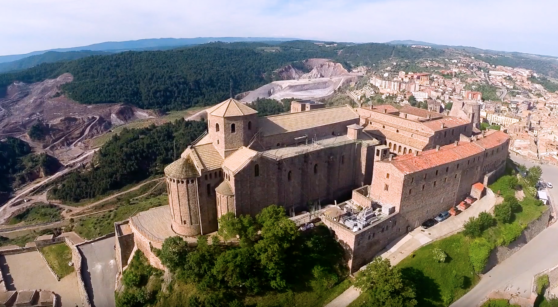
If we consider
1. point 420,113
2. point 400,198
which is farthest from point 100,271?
point 420,113

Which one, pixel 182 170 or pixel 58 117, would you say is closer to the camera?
pixel 182 170

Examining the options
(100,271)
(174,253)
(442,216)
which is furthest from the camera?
(442,216)

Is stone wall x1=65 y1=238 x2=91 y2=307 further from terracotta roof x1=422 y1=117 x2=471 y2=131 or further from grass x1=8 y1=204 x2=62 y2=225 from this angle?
terracotta roof x1=422 y1=117 x2=471 y2=131

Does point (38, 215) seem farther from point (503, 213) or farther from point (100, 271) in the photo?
point (503, 213)

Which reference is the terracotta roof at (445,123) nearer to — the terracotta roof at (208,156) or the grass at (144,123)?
the terracotta roof at (208,156)

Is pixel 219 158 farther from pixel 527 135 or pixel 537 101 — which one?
pixel 537 101

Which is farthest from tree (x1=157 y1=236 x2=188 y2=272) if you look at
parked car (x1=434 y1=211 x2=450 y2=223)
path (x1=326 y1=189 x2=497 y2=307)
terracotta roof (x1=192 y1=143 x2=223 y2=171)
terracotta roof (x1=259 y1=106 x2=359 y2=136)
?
parked car (x1=434 y1=211 x2=450 y2=223)
